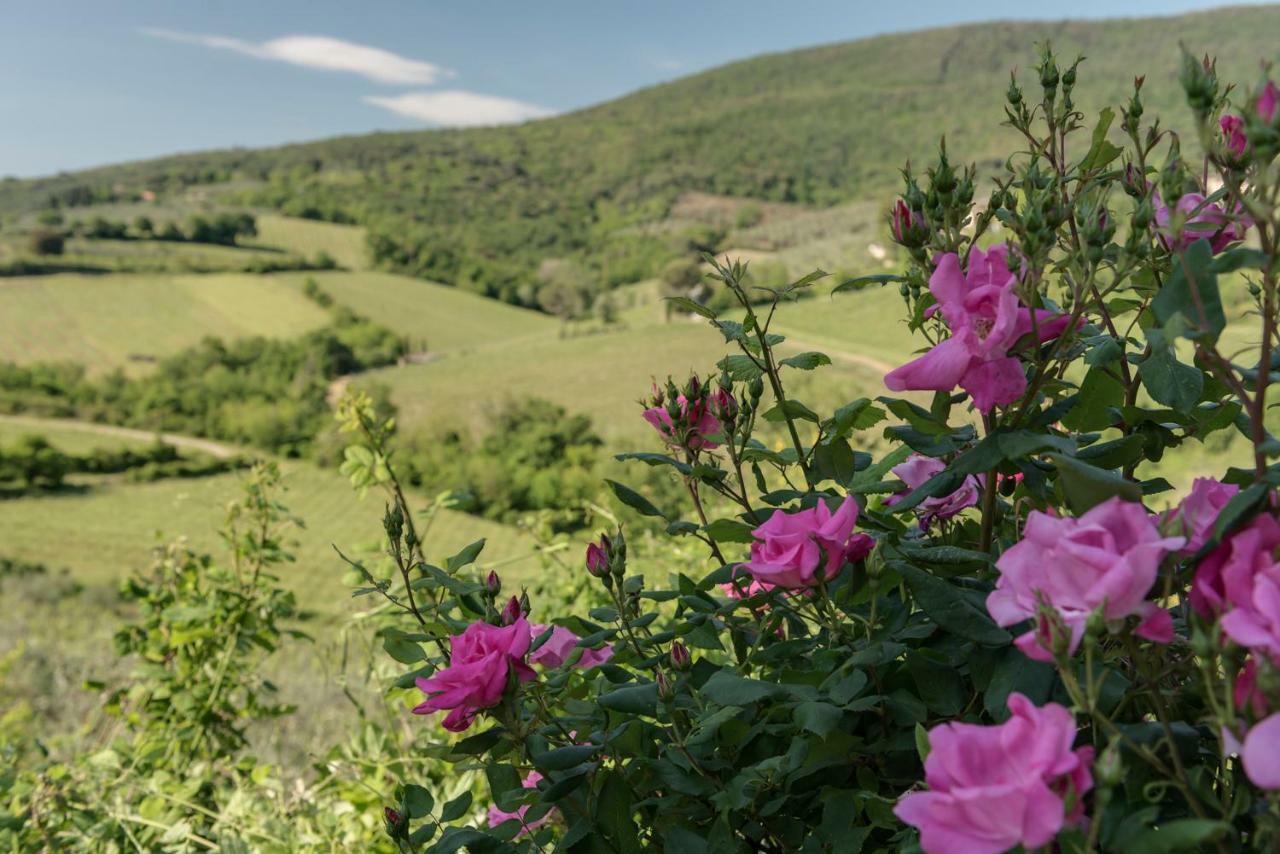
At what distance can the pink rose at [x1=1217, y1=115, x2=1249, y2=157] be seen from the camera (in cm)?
89

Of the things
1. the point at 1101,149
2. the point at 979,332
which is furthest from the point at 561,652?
the point at 1101,149

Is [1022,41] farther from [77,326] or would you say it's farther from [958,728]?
[958,728]

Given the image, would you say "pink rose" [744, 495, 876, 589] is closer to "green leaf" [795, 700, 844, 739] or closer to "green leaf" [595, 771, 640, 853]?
"green leaf" [795, 700, 844, 739]

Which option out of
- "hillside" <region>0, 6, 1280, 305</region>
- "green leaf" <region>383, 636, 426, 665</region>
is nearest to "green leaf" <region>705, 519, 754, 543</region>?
"green leaf" <region>383, 636, 426, 665</region>

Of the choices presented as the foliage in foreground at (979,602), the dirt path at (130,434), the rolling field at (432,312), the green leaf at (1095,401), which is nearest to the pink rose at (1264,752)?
the foliage in foreground at (979,602)

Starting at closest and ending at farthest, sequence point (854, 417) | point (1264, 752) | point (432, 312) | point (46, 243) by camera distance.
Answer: point (1264, 752), point (854, 417), point (432, 312), point (46, 243)

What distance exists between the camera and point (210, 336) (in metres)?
49.5

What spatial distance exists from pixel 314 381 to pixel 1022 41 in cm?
8951

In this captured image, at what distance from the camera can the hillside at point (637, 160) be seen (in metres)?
69.4

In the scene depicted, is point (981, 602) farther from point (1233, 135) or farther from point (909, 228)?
point (1233, 135)

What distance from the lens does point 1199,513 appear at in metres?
0.73

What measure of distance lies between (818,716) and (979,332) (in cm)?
37

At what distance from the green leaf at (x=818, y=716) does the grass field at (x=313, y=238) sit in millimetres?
68539

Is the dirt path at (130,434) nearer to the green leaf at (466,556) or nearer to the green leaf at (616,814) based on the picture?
the green leaf at (466,556)
